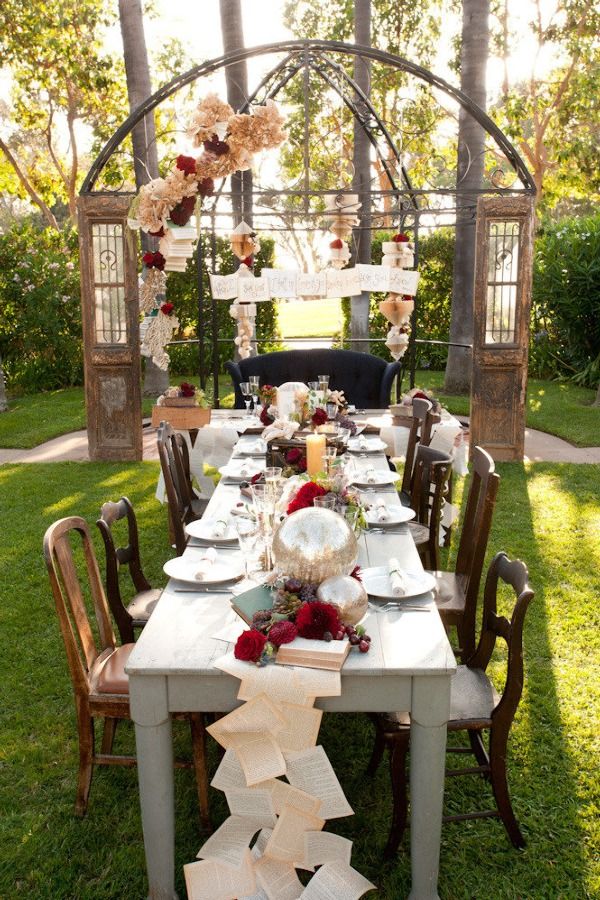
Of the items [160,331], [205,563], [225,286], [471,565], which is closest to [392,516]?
[471,565]

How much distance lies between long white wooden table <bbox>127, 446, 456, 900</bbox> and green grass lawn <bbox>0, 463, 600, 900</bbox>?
302mm

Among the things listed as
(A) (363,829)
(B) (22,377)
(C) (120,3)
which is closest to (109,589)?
(A) (363,829)

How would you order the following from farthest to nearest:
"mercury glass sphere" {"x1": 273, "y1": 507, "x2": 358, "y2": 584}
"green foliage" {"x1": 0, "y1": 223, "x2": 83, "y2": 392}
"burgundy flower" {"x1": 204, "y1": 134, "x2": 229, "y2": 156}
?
"green foliage" {"x1": 0, "y1": 223, "x2": 83, "y2": 392}, "burgundy flower" {"x1": 204, "y1": 134, "x2": 229, "y2": 156}, "mercury glass sphere" {"x1": 273, "y1": 507, "x2": 358, "y2": 584}

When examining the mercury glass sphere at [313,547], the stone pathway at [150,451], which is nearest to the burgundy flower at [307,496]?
the mercury glass sphere at [313,547]

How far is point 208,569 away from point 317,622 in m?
0.80

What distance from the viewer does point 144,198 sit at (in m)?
4.97

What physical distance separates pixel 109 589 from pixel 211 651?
127cm

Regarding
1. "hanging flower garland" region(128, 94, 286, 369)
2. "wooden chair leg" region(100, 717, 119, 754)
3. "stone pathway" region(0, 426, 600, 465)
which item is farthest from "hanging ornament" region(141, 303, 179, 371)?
"wooden chair leg" region(100, 717, 119, 754)

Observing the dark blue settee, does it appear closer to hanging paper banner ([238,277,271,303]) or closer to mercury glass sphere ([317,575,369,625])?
hanging paper banner ([238,277,271,303])

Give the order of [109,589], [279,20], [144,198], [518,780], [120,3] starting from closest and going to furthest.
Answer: [518,780], [109,589], [144,198], [120,3], [279,20]

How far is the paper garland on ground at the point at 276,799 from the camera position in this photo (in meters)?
2.52

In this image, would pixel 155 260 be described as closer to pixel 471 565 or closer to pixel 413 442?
pixel 413 442

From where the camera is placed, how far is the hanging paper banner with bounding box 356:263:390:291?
823 centimetres

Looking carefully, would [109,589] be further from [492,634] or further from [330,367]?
[330,367]
